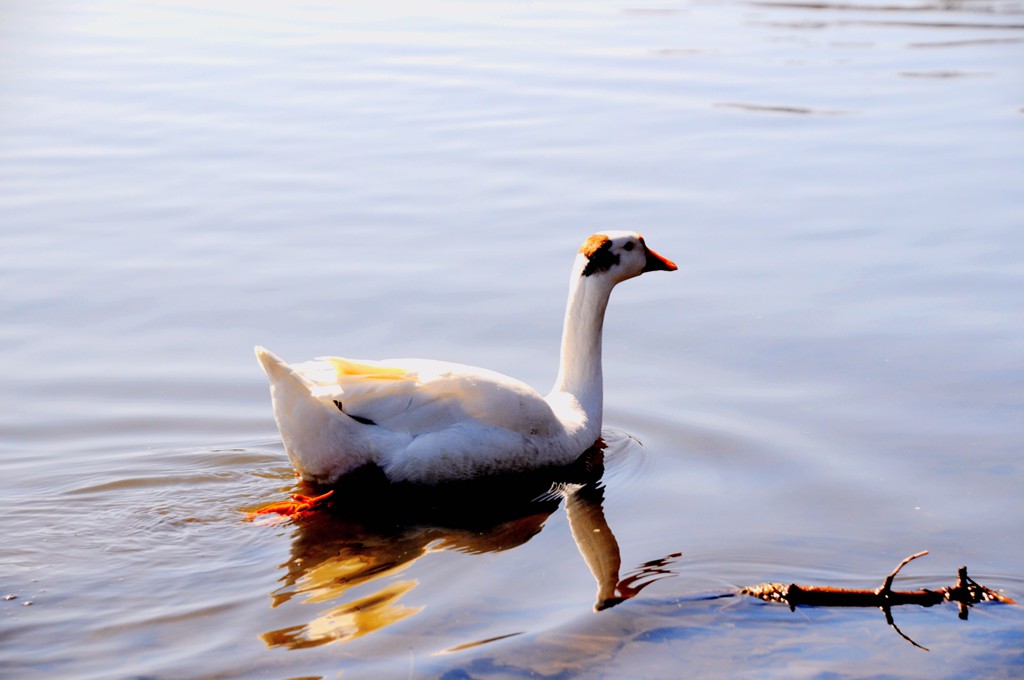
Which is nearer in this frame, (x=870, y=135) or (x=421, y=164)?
(x=421, y=164)

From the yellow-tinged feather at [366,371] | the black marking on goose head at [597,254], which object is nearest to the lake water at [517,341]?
the yellow-tinged feather at [366,371]

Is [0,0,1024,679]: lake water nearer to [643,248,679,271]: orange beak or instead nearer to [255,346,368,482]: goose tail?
[255,346,368,482]: goose tail

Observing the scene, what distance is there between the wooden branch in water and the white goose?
1715 millimetres

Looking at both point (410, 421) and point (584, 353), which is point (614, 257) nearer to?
point (584, 353)

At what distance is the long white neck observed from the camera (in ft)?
22.8

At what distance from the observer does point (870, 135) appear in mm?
12703

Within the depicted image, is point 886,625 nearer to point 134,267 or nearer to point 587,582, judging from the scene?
point 587,582

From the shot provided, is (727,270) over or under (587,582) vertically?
over

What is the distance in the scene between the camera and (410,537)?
228 inches

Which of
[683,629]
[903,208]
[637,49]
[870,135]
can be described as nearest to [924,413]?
[683,629]

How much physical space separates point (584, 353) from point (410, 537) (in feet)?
5.74

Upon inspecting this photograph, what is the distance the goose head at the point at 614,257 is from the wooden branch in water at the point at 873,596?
261 cm

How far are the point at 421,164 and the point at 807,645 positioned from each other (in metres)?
7.80

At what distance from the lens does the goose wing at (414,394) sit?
20.4 ft
